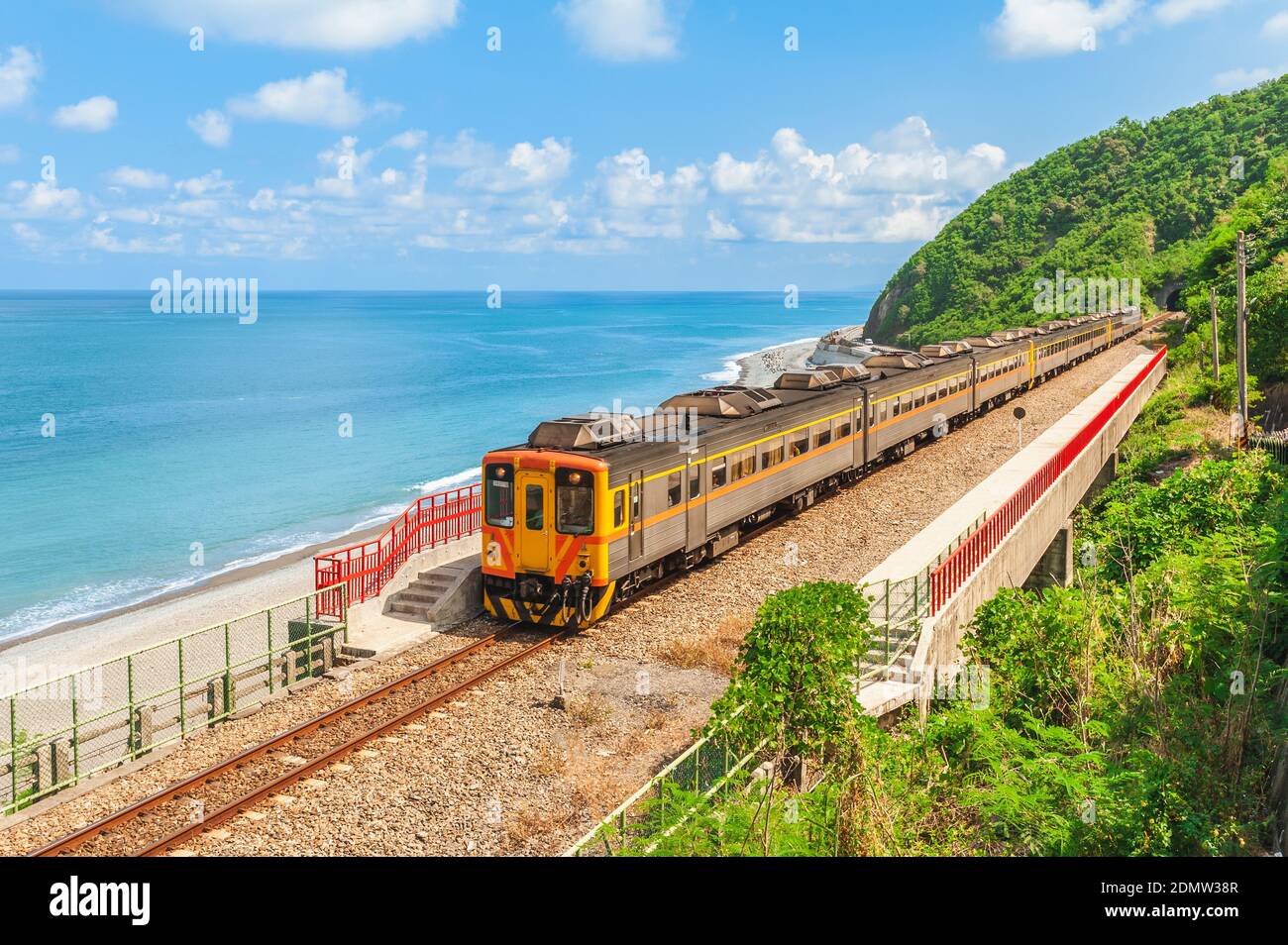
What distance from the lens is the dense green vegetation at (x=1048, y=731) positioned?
8.97m

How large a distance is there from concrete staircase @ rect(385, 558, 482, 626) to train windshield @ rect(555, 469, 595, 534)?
2.52m

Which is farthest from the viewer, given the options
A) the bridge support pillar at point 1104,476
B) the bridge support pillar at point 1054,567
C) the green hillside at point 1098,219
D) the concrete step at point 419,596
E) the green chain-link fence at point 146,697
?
the green hillside at point 1098,219

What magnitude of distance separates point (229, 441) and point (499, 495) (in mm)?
60245

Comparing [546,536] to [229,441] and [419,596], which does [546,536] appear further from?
[229,441]

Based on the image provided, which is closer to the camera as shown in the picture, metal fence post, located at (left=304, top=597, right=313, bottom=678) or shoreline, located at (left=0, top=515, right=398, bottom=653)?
metal fence post, located at (left=304, top=597, right=313, bottom=678)

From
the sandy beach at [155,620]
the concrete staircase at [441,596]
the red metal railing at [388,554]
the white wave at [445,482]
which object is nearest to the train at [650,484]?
the concrete staircase at [441,596]

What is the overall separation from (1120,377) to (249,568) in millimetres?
34785

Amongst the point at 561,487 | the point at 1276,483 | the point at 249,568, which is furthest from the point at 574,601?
the point at 249,568

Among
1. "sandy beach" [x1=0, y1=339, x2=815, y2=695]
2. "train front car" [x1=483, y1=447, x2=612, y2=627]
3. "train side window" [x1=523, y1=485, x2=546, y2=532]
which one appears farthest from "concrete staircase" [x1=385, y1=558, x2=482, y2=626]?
"sandy beach" [x1=0, y1=339, x2=815, y2=695]

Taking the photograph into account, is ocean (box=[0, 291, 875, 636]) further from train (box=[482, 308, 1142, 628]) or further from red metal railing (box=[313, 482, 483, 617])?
train (box=[482, 308, 1142, 628])

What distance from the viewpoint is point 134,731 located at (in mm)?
13125

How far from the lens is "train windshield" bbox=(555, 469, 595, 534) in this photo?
16.0 m

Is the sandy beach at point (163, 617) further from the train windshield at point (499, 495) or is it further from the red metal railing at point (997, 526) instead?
the red metal railing at point (997, 526)

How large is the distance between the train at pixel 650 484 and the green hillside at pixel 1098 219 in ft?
224
